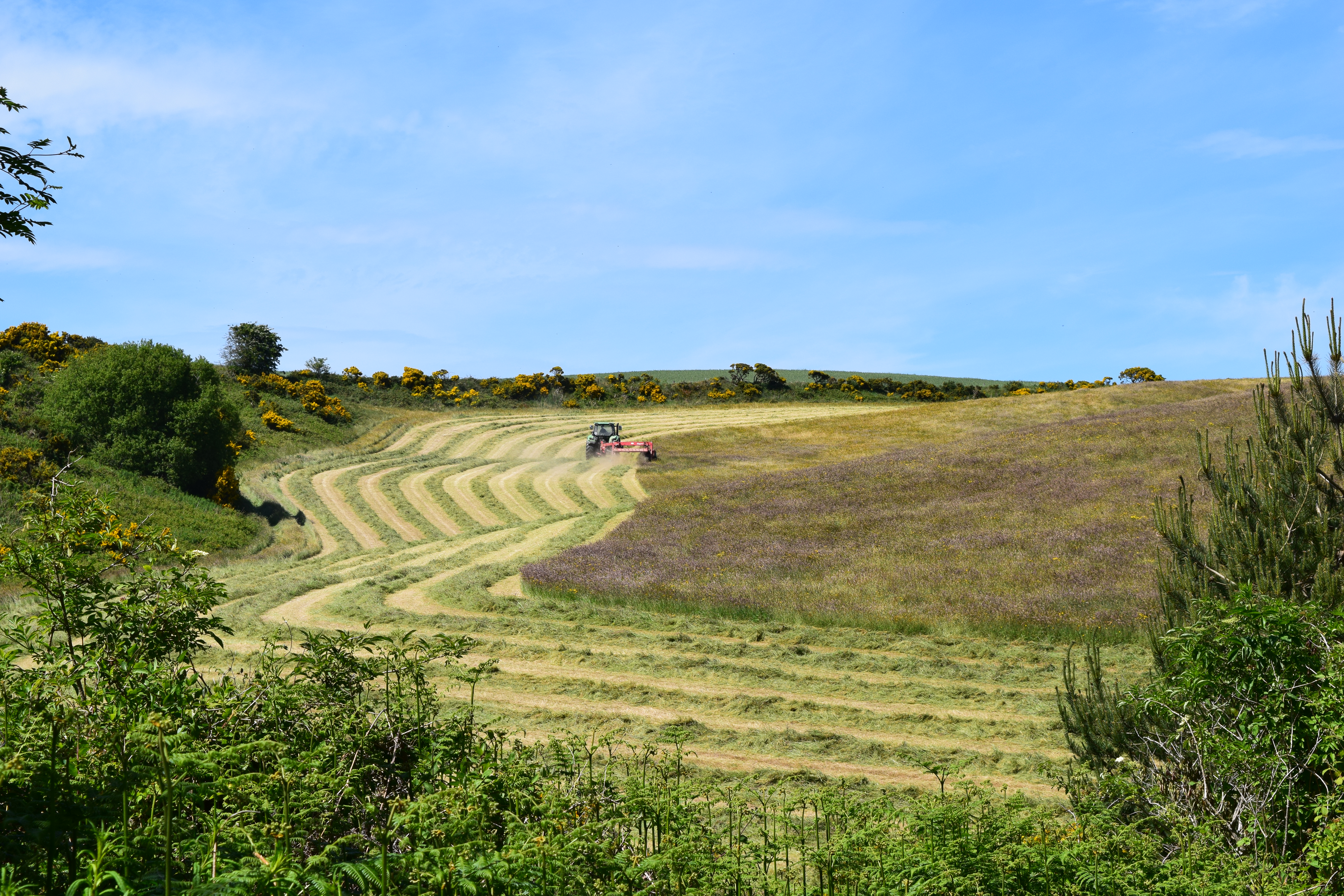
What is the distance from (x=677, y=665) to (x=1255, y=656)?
11166 millimetres

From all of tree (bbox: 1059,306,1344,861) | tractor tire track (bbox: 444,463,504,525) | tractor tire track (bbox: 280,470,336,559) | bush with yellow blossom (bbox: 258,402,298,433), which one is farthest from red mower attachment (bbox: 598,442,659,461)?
tree (bbox: 1059,306,1344,861)

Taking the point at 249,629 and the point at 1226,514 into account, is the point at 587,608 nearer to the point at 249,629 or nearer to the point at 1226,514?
the point at 249,629

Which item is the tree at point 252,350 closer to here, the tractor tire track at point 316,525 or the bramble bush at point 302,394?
the bramble bush at point 302,394

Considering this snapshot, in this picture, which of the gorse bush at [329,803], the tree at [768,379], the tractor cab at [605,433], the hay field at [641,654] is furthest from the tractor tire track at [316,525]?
the tree at [768,379]

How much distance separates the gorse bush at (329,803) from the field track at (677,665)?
1.66 m

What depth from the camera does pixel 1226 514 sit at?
380 inches

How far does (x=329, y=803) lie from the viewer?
16.7 feet

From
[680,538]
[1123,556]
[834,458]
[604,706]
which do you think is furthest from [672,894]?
[834,458]

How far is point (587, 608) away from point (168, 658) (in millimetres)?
14393

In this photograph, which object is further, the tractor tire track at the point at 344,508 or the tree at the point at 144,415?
the tree at the point at 144,415

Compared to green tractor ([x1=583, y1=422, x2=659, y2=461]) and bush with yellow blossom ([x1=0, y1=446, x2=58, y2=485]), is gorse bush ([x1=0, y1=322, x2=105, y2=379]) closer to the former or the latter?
bush with yellow blossom ([x1=0, y1=446, x2=58, y2=485])

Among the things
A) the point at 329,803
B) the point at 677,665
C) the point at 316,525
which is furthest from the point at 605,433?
the point at 329,803

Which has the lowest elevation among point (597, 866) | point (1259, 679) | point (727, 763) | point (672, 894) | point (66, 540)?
point (727, 763)

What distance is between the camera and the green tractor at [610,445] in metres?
51.6
